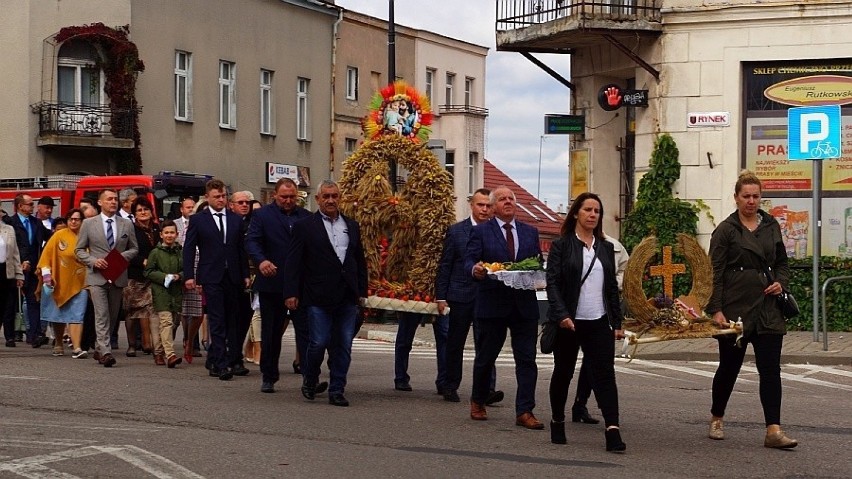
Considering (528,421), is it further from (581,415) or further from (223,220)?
(223,220)

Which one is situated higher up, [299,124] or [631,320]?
[299,124]

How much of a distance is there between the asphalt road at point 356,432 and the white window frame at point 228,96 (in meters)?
28.9

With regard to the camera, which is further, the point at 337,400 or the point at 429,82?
the point at 429,82

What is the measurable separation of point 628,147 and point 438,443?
16288mm

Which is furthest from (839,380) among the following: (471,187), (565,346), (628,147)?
(471,187)

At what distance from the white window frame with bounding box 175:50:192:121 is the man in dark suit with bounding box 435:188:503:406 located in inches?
1175

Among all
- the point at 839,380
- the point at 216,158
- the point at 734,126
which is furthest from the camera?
the point at 216,158

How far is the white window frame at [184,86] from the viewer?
4184 centimetres

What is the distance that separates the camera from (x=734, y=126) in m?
23.5

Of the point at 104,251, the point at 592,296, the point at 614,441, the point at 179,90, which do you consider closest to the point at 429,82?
the point at 179,90

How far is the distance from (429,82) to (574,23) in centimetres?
3164

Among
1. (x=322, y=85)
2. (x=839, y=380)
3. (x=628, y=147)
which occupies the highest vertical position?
(x=322, y=85)

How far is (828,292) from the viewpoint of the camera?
22.3 metres

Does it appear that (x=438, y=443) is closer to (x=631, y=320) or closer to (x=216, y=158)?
(x=631, y=320)
